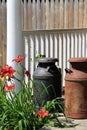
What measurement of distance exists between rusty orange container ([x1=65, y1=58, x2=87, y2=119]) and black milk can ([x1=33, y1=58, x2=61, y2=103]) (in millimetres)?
364

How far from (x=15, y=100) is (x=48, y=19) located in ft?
13.2

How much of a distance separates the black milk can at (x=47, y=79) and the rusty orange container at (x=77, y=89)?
14.4 inches

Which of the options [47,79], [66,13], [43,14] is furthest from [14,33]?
[66,13]

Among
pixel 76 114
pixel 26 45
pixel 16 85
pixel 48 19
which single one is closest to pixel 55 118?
pixel 76 114

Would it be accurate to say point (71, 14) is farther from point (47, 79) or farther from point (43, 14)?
point (47, 79)

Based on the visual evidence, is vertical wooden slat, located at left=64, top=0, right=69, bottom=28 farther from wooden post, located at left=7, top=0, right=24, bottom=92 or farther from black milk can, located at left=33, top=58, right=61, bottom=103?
wooden post, located at left=7, top=0, right=24, bottom=92

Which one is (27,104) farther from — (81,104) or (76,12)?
(76,12)

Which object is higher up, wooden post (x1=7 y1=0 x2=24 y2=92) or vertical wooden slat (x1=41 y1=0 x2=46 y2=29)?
vertical wooden slat (x1=41 y1=0 x2=46 y2=29)

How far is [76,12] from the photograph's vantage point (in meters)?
9.61

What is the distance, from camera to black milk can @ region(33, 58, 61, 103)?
22.0 feet

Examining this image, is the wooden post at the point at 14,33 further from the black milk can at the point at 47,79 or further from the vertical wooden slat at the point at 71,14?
the vertical wooden slat at the point at 71,14

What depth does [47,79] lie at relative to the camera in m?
6.73

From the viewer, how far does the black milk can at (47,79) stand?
22.0 feet

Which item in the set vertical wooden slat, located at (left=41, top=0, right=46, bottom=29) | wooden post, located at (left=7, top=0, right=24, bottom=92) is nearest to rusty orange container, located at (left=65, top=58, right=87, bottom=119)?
wooden post, located at (left=7, top=0, right=24, bottom=92)
